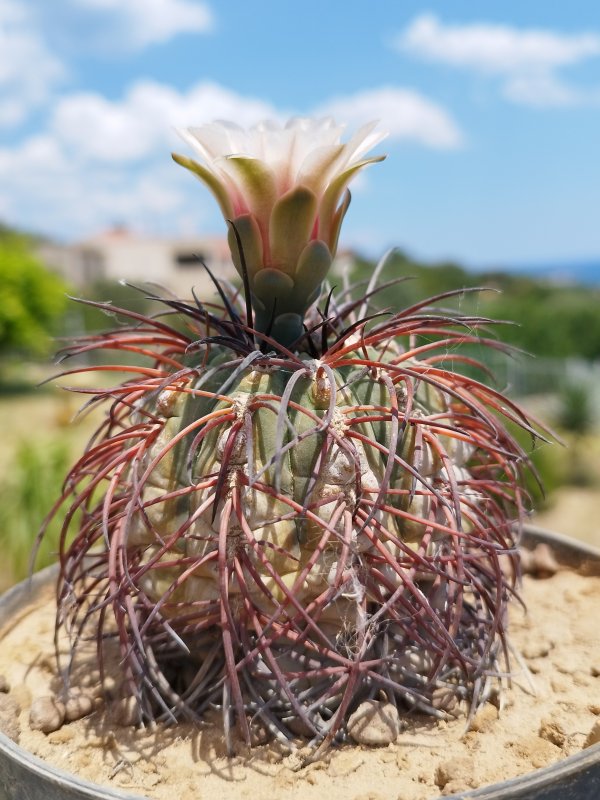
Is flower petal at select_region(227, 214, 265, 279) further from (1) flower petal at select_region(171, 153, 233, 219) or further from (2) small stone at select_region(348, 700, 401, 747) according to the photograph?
(2) small stone at select_region(348, 700, 401, 747)

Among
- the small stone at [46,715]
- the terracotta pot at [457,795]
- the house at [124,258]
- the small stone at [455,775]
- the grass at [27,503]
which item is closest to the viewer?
the terracotta pot at [457,795]

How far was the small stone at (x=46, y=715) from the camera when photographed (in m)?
1.37

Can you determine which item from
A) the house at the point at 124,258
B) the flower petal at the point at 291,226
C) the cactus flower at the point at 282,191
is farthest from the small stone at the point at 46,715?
the house at the point at 124,258

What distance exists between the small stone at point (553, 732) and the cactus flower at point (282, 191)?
88 centimetres

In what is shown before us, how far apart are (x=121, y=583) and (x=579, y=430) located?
10018mm

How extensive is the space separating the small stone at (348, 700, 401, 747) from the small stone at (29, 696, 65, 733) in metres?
0.55

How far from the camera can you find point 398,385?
1.39 m

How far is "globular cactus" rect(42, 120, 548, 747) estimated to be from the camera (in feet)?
3.98

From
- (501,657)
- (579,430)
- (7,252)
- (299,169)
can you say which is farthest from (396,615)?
(7,252)

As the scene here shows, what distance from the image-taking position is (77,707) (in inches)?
56.0

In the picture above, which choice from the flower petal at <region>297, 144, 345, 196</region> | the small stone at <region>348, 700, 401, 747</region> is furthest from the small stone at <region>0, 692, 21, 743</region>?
the flower petal at <region>297, 144, 345, 196</region>

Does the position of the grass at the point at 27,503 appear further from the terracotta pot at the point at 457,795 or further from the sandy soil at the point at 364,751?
the terracotta pot at the point at 457,795

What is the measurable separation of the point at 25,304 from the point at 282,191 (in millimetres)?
18200

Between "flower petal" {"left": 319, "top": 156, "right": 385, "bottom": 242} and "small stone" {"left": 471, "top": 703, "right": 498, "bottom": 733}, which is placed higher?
"flower petal" {"left": 319, "top": 156, "right": 385, "bottom": 242}
